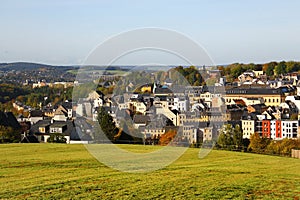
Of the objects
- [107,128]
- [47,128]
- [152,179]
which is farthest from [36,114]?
[152,179]

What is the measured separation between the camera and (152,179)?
11.2 meters

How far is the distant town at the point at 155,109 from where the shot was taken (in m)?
33.3

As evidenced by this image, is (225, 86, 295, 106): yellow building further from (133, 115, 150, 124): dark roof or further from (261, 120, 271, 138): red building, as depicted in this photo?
(133, 115, 150, 124): dark roof

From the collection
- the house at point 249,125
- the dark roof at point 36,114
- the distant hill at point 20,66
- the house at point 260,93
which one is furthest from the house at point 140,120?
the distant hill at point 20,66

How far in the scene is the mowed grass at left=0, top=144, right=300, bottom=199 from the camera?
9.59m

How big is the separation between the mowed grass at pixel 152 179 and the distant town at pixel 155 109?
416 inches

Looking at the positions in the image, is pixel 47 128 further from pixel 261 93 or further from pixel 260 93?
pixel 261 93

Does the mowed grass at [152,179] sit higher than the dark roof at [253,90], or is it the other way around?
the dark roof at [253,90]

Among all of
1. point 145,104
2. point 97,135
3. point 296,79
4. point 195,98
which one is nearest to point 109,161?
point 97,135

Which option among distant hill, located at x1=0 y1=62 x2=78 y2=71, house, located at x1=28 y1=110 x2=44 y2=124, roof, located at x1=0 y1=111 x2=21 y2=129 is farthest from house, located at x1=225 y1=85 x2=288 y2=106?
distant hill, located at x1=0 y1=62 x2=78 y2=71

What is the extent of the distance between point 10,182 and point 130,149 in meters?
7.65

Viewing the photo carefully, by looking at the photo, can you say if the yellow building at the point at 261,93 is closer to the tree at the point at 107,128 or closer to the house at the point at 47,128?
the house at the point at 47,128

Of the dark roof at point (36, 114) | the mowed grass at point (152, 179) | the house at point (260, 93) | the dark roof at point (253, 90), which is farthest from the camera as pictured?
the dark roof at point (253, 90)

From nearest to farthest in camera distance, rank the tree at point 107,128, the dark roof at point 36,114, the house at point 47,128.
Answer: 1. the tree at point 107,128
2. the house at point 47,128
3. the dark roof at point 36,114
